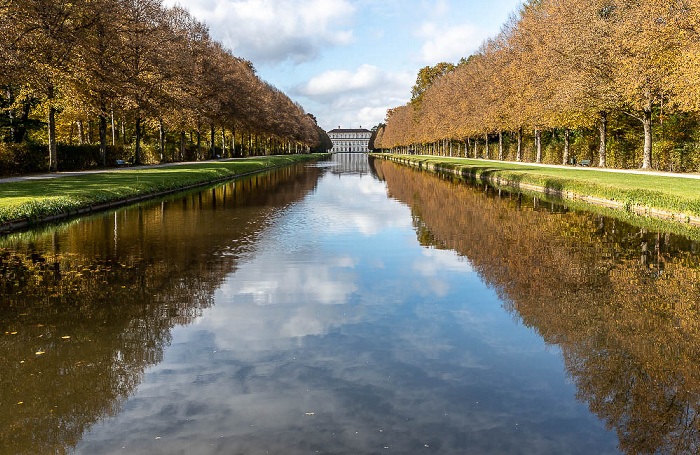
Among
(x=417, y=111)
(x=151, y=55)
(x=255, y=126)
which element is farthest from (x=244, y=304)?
(x=417, y=111)

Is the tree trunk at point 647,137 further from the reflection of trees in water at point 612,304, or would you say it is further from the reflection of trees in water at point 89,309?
the reflection of trees in water at point 89,309

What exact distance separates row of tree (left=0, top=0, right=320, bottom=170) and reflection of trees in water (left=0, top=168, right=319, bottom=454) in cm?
1487

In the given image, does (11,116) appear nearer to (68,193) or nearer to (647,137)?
(68,193)

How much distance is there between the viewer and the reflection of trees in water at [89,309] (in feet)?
15.2

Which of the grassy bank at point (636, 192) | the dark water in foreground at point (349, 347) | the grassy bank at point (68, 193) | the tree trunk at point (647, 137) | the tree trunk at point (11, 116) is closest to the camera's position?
the dark water in foreground at point (349, 347)

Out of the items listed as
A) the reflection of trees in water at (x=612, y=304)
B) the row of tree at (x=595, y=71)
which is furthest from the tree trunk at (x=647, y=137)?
the reflection of trees in water at (x=612, y=304)

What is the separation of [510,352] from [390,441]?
7.78 feet

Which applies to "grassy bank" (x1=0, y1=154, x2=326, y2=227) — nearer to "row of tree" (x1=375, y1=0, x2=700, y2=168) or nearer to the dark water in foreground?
the dark water in foreground

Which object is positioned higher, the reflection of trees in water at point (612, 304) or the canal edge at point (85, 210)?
the canal edge at point (85, 210)

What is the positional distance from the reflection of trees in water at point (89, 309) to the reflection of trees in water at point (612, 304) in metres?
4.44

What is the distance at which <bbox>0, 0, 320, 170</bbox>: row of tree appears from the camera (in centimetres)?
2627

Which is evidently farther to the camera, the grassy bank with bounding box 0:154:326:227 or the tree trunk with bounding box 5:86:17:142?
the tree trunk with bounding box 5:86:17:142

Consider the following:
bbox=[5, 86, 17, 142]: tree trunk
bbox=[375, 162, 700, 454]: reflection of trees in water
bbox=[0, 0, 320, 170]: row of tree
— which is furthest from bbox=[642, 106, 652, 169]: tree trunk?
bbox=[5, 86, 17, 142]: tree trunk

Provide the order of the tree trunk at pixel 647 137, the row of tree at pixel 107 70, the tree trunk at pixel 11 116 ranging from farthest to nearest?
the tree trunk at pixel 11 116 → the tree trunk at pixel 647 137 → the row of tree at pixel 107 70
